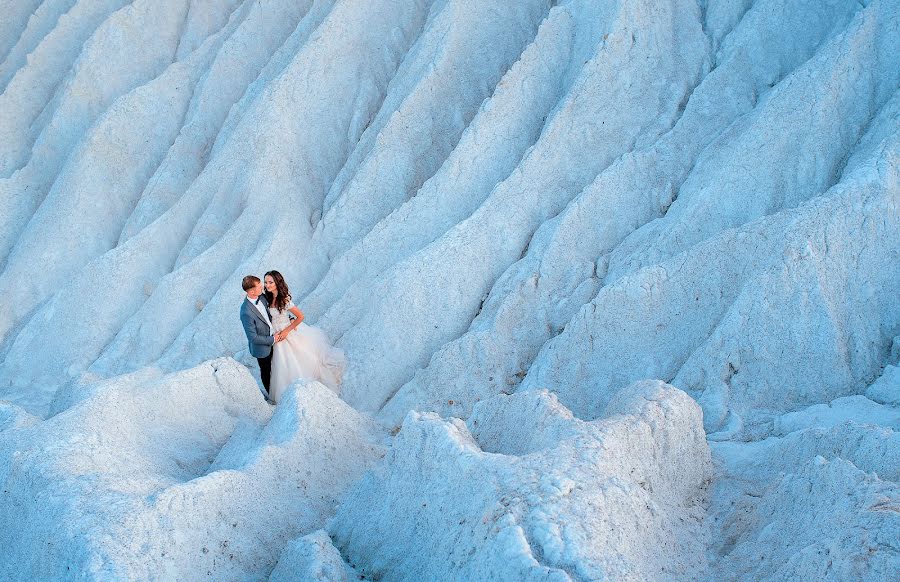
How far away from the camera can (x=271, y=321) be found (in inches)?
299

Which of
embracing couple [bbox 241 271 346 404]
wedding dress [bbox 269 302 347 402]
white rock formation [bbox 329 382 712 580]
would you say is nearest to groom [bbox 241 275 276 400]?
embracing couple [bbox 241 271 346 404]

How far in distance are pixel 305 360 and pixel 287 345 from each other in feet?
0.77

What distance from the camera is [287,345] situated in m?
7.52

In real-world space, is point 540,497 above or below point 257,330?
below

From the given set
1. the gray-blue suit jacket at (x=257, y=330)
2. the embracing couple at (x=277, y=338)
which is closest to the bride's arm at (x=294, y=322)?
the embracing couple at (x=277, y=338)

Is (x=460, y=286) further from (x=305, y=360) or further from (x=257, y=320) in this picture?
(x=257, y=320)

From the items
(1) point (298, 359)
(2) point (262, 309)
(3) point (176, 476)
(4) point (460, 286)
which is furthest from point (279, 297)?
(3) point (176, 476)

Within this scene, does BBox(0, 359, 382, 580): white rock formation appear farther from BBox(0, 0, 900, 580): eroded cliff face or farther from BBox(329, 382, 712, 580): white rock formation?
BBox(329, 382, 712, 580): white rock formation

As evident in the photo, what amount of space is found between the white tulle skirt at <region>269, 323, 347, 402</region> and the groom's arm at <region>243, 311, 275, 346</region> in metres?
0.15

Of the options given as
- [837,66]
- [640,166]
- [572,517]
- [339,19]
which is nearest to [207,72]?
[339,19]

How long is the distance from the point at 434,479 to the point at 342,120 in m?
7.43

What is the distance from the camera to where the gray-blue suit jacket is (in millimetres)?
7211

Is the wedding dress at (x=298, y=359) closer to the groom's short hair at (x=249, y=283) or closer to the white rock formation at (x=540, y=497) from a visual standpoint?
the groom's short hair at (x=249, y=283)

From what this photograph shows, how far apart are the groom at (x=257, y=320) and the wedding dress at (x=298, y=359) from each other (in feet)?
0.34
